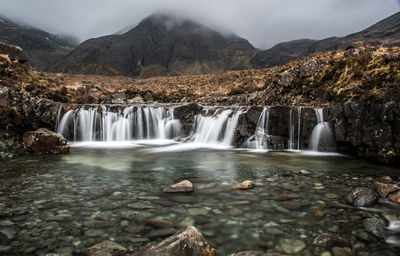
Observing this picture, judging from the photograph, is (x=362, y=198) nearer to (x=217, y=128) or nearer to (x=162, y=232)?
(x=162, y=232)

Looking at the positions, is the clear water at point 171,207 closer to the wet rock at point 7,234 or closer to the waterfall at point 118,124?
the wet rock at point 7,234

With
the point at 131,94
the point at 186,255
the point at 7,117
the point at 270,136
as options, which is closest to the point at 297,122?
the point at 270,136

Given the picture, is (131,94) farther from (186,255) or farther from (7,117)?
(186,255)

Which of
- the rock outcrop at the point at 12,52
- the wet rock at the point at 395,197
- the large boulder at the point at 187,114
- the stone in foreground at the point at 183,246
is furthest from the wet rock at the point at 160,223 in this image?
the rock outcrop at the point at 12,52

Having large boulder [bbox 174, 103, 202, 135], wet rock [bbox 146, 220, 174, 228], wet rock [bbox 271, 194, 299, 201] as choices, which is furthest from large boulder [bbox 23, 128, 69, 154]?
wet rock [bbox 271, 194, 299, 201]

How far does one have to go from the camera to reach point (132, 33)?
183750 mm

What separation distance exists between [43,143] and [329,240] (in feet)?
36.4

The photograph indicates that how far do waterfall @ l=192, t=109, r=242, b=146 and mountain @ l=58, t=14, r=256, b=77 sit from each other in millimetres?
123463

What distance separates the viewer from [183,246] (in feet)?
8.64

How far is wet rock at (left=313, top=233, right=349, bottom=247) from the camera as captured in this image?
3.26 metres

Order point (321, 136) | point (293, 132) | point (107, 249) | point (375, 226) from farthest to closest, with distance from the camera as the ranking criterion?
point (293, 132) < point (321, 136) < point (375, 226) < point (107, 249)

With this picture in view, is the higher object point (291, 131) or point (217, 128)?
point (217, 128)

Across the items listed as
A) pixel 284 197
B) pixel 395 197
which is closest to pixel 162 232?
pixel 284 197

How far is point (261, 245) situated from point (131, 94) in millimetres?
35262
